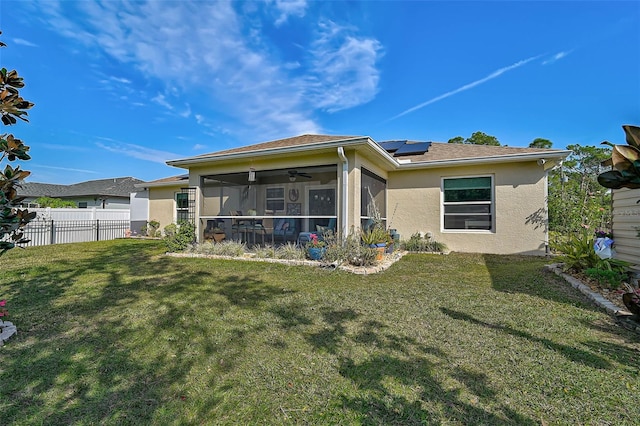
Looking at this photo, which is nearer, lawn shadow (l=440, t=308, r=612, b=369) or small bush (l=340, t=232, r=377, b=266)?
lawn shadow (l=440, t=308, r=612, b=369)

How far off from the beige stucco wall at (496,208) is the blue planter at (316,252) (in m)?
3.97

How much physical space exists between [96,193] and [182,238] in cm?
2168

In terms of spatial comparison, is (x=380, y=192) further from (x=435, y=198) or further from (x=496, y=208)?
(x=496, y=208)

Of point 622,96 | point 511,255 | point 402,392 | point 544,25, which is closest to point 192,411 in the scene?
point 402,392

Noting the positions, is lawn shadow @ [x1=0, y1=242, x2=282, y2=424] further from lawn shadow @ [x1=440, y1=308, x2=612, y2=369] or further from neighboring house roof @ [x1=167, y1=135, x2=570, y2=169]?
neighboring house roof @ [x1=167, y1=135, x2=570, y2=169]

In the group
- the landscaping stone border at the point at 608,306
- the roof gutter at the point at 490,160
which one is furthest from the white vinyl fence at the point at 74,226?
the landscaping stone border at the point at 608,306

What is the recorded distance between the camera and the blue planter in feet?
23.5

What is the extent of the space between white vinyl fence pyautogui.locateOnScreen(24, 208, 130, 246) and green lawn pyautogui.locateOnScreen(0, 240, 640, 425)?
32.9ft

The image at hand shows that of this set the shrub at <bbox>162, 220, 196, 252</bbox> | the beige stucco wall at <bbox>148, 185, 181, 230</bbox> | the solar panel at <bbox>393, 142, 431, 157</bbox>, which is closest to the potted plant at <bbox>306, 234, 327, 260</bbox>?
the shrub at <bbox>162, 220, 196, 252</bbox>

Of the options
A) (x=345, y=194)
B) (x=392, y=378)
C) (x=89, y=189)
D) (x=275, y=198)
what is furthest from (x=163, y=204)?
(x=89, y=189)

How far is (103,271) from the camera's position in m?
6.32

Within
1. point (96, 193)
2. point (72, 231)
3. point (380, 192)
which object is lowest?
point (72, 231)

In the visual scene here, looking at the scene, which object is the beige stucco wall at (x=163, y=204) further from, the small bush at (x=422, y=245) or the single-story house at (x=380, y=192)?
the small bush at (x=422, y=245)

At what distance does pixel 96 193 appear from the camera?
2434cm
